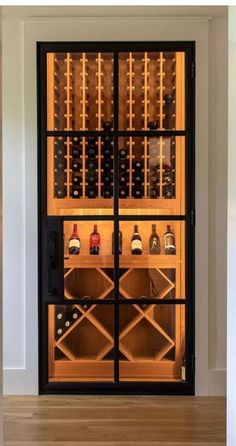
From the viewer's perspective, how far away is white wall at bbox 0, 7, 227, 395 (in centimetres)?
328

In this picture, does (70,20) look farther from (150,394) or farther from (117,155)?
(150,394)

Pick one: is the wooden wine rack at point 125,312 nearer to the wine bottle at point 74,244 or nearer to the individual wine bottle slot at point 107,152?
the wine bottle at point 74,244

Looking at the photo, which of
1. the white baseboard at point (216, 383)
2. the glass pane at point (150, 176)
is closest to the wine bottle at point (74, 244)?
the glass pane at point (150, 176)

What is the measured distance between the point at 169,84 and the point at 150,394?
2.21 m

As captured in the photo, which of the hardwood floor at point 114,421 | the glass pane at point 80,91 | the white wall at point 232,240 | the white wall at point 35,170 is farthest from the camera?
the glass pane at point 80,91

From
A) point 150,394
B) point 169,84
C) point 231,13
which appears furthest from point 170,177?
point 231,13

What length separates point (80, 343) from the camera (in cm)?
351

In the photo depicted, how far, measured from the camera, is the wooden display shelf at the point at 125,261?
3418 mm

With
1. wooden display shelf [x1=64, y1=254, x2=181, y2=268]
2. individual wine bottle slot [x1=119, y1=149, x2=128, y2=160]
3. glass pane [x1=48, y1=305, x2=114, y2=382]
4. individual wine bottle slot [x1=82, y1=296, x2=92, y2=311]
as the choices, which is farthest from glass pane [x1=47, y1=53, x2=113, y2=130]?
glass pane [x1=48, y1=305, x2=114, y2=382]

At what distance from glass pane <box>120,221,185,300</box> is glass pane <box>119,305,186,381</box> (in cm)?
10

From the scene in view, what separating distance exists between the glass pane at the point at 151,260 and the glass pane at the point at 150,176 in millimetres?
129

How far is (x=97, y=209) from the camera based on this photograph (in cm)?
340

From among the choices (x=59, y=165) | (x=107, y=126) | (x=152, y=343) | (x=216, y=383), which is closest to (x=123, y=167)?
(x=107, y=126)

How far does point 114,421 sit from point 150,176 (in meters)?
1.65
